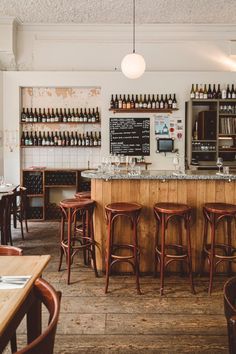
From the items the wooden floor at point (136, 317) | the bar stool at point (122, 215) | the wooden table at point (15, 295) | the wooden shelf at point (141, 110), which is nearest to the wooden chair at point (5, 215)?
the wooden floor at point (136, 317)

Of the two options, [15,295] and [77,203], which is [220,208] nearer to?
[77,203]

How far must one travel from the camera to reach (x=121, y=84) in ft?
23.5

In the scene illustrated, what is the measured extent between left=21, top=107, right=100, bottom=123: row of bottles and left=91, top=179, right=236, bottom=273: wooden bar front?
334 centimetres

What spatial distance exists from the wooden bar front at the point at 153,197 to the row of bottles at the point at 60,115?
334 centimetres

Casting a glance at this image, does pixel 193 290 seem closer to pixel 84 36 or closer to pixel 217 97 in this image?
pixel 217 97

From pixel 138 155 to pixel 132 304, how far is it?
4.24 metres

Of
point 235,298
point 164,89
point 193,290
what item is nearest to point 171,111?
point 164,89

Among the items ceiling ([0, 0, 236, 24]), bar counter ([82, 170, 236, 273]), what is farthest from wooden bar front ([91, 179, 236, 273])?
ceiling ([0, 0, 236, 24])

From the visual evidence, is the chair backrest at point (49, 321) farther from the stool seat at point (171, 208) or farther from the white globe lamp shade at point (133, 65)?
the white globe lamp shade at point (133, 65)

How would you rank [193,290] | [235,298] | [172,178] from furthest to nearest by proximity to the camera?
[172,178]
[193,290]
[235,298]

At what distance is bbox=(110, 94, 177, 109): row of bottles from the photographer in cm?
706

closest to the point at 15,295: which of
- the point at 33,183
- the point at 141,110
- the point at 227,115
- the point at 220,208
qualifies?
the point at 220,208

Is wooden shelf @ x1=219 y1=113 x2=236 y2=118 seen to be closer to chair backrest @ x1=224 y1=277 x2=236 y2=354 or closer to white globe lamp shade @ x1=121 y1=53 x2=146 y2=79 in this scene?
white globe lamp shade @ x1=121 y1=53 x2=146 y2=79

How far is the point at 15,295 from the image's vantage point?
1553 millimetres
